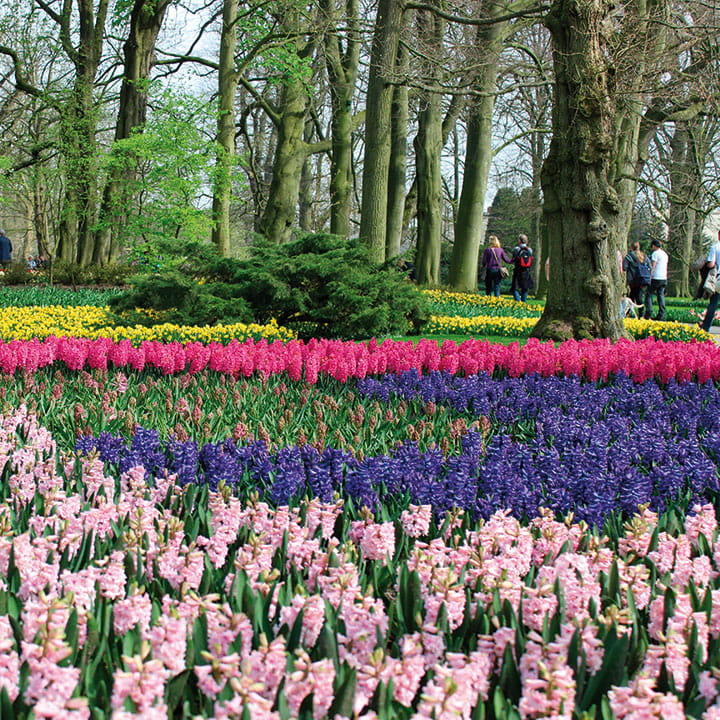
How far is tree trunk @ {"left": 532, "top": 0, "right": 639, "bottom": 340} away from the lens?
9477mm

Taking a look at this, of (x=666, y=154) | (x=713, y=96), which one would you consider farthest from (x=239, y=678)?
(x=666, y=154)

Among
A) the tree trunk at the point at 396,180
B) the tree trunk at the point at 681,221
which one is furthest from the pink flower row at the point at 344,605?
the tree trunk at the point at 681,221

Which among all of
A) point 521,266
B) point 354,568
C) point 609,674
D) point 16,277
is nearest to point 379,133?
point 521,266

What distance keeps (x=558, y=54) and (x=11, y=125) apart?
21.0 metres

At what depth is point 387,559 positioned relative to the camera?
238cm

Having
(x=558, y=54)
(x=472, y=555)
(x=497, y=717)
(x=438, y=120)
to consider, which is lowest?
(x=497, y=717)

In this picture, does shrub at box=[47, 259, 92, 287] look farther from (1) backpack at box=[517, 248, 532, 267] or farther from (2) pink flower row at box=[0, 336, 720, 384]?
(2) pink flower row at box=[0, 336, 720, 384]

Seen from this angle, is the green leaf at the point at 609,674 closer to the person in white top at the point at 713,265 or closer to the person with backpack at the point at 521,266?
the person in white top at the point at 713,265

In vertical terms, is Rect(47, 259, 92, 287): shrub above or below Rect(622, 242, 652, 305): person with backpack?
below

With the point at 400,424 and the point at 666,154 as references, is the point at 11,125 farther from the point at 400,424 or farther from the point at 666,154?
the point at 400,424

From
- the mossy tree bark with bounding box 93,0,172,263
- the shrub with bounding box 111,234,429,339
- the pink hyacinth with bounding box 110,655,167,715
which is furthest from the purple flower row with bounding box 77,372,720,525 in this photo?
the mossy tree bark with bounding box 93,0,172,263

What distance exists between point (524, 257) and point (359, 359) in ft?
48.0

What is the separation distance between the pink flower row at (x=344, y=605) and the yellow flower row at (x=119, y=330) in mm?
4808

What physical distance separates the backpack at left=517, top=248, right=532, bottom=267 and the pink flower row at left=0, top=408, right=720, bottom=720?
17.5 meters
